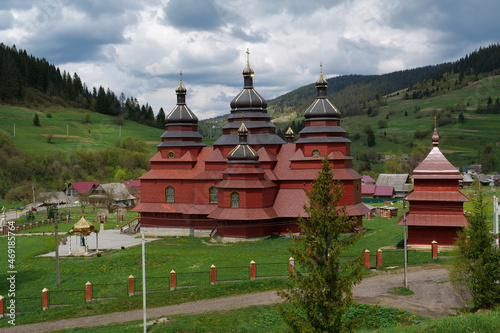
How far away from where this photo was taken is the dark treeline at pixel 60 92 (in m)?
143

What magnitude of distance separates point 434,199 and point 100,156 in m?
84.9

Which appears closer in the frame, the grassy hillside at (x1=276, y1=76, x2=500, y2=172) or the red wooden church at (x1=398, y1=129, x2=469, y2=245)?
the red wooden church at (x1=398, y1=129, x2=469, y2=245)

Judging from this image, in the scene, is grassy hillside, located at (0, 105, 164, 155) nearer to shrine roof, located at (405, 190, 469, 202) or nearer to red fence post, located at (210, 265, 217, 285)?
red fence post, located at (210, 265, 217, 285)

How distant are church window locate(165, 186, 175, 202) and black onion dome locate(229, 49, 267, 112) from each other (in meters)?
9.58

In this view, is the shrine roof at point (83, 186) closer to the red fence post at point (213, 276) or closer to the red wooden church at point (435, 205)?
the red fence post at point (213, 276)

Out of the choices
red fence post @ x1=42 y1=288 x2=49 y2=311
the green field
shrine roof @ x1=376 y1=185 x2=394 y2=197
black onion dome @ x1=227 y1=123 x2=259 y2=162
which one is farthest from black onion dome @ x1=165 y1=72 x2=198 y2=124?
the green field

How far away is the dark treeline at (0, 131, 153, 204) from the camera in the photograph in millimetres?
92688

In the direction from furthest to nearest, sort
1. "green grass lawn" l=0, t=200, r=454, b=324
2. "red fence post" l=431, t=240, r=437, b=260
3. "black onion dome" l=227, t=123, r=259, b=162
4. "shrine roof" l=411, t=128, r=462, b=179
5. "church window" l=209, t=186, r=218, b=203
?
"church window" l=209, t=186, r=218, b=203, "black onion dome" l=227, t=123, r=259, b=162, "shrine roof" l=411, t=128, r=462, b=179, "red fence post" l=431, t=240, r=437, b=260, "green grass lawn" l=0, t=200, r=454, b=324

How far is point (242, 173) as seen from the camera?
41094mm

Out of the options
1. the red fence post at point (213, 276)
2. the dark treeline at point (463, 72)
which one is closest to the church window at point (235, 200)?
the red fence post at point (213, 276)

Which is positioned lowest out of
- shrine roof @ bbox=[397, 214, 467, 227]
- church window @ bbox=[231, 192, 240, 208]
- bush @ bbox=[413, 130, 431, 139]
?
shrine roof @ bbox=[397, 214, 467, 227]

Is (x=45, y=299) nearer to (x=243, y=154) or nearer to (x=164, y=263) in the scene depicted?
(x=164, y=263)

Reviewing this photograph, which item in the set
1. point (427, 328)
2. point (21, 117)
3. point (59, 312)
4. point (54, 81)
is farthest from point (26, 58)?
point (427, 328)

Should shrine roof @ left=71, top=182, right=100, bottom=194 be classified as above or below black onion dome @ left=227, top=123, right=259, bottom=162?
below
